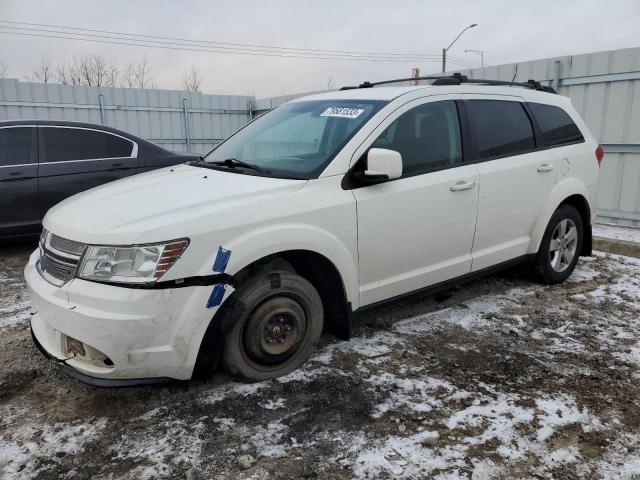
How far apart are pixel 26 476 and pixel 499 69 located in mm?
8523

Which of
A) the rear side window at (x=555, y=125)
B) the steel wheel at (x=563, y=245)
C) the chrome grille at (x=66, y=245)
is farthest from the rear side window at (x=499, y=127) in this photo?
the chrome grille at (x=66, y=245)

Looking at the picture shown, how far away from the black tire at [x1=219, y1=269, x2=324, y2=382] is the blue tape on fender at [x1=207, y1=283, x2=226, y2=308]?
0.10 meters

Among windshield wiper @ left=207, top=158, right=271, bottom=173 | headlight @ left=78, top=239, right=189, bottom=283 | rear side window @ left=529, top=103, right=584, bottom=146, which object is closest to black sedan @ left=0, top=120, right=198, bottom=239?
windshield wiper @ left=207, top=158, right=271, bottom=173

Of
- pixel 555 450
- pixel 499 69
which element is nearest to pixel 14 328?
pixel 555 450

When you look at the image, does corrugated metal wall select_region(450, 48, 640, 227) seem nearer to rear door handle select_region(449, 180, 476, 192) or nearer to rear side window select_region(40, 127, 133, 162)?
rear door handle select_region(449, 180, 476, 192)

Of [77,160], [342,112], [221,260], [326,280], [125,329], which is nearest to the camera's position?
[125,329]

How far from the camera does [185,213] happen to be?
263 cm

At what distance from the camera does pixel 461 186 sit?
3.69 meters

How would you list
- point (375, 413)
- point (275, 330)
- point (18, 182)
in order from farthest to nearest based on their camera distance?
point (18, 182), point (275, 330), point (375, 413)

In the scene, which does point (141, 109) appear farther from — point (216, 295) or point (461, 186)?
point (216, 295)

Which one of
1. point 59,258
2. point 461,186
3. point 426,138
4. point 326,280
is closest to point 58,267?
point 59,258

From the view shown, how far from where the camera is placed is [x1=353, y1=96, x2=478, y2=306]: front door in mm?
3287

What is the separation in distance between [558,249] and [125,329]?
13.3 feet

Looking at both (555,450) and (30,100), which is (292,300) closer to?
(555,450)
